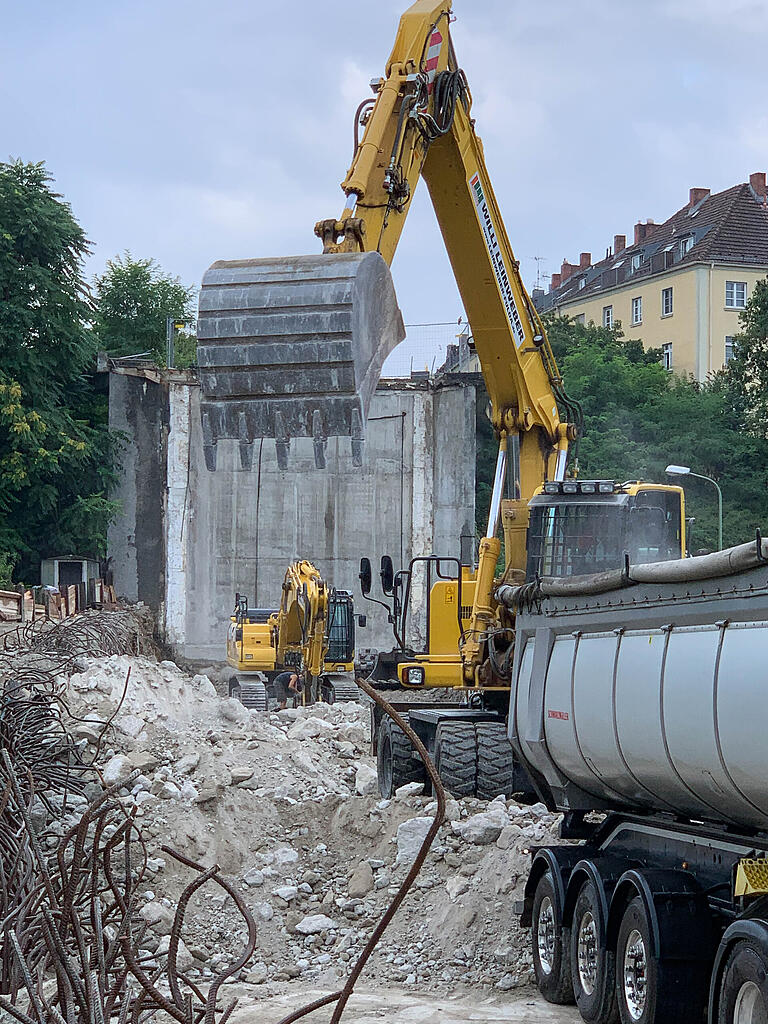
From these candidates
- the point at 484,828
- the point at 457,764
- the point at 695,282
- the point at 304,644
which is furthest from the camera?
the point at 695,282

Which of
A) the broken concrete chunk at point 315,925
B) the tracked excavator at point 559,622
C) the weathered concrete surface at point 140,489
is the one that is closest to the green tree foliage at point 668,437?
the weathered concrete surface at point 140,489

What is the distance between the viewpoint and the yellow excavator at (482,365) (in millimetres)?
8258

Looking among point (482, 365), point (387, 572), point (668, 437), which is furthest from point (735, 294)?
point (387, 572)

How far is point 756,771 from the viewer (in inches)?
223

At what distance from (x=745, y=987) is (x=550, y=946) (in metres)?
2.33

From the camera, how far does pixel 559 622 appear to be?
27.4 ft

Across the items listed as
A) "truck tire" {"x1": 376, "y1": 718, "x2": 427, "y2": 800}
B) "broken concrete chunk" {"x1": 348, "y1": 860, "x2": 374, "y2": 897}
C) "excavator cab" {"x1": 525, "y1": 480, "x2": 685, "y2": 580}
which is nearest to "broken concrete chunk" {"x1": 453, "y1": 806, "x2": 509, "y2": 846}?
"broken concrete chunk" {"x1": 348, "y1": 860, "x2": 374, "y2": 897}

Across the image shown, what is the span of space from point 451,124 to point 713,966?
7734 millimetres

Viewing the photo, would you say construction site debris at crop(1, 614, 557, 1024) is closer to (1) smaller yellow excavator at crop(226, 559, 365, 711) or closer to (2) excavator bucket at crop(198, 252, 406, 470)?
(2) excavator bucket at crop(198, 252, 406, 470)

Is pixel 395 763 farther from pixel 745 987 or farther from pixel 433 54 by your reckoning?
pixel 745 987

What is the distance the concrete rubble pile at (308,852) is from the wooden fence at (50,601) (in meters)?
8.97

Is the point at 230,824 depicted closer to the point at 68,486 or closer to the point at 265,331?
the point at 265,331

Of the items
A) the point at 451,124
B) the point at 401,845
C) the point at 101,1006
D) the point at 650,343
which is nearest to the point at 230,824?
the point at 401,845

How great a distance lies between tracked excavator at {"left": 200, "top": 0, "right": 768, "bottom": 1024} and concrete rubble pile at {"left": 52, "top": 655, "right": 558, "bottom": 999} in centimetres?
69
